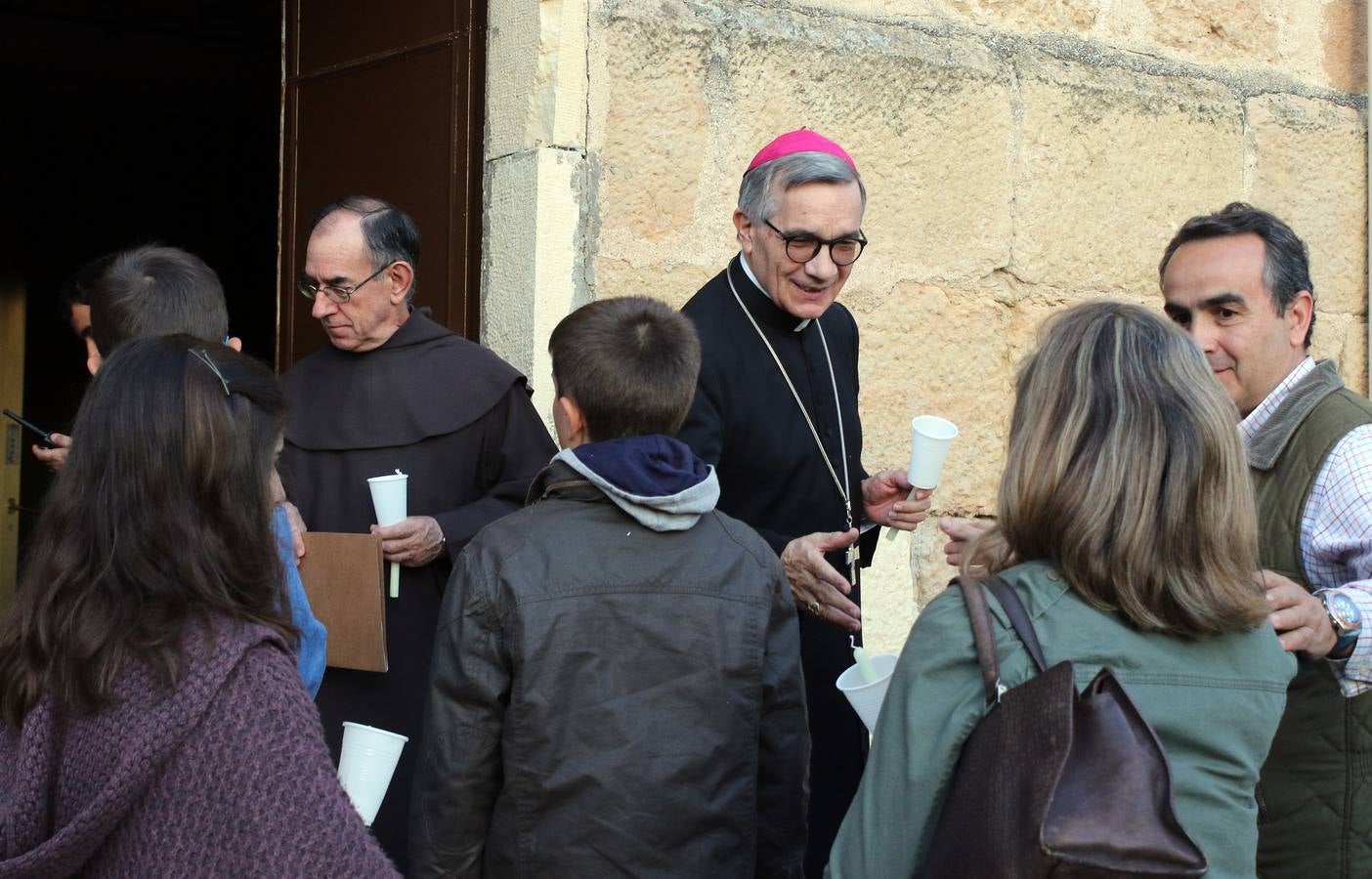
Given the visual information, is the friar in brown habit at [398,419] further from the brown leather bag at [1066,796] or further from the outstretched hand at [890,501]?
the brown leather bag at [1066,796]

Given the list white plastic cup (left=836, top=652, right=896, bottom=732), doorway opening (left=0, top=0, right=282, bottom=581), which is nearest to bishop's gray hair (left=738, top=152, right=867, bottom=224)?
white plastic cup (left=836, top=652, right=896, bottom=732)

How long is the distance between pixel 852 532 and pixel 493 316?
1.36 meters

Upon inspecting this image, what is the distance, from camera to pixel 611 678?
2.41m

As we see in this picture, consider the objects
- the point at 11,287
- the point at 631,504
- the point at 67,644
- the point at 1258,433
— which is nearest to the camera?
the point at 67,644

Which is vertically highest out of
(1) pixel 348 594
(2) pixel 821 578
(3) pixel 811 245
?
(3) pixel 811 245

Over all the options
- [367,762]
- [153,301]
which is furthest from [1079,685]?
[153,301]

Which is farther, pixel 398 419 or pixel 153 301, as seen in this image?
pixel 398 419

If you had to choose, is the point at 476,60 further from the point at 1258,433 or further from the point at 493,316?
the point at 1258,433

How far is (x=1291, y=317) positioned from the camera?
2.88 metres

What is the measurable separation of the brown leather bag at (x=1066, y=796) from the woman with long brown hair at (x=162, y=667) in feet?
2.30

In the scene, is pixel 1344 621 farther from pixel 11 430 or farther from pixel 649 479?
pixel 11 430

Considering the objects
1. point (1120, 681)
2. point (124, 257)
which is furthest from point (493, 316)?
point (1120, 681)

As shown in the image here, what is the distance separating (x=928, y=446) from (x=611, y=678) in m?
0.82

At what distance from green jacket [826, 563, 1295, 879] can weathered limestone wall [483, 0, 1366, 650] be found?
1992 millimetres
